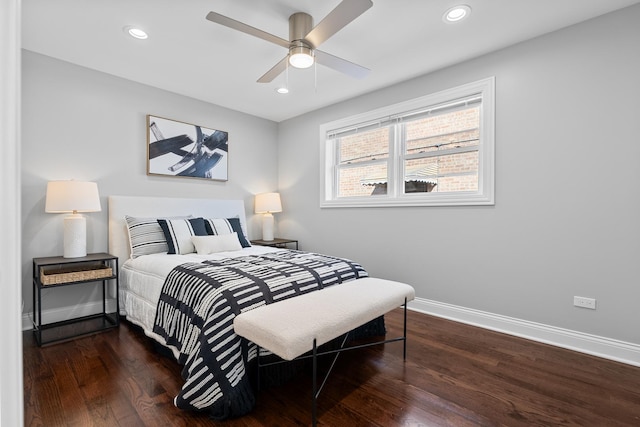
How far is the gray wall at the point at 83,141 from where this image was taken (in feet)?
9.44

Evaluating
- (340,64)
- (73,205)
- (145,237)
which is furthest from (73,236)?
(340,64)

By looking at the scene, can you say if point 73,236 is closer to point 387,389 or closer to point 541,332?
point 387,389

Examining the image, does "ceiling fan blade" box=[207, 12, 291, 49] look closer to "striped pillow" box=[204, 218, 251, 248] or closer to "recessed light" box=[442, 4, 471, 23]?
"recessed light" box=[442, 4, 471, 23]

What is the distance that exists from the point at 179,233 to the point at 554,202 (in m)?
3.51

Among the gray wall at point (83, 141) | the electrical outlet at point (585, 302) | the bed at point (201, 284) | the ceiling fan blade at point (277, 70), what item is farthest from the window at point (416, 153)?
the gray wall at point (83, 141)

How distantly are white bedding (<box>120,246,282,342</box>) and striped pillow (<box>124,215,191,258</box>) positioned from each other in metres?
0.12

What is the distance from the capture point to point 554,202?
2.58 m

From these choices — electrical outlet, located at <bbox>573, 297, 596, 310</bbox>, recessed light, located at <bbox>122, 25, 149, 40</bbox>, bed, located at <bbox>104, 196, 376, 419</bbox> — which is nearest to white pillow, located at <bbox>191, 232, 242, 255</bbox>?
bed, located at <bbox>104, 196, 376, 419</bbox>

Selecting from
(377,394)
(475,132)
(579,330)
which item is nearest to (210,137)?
(475,132)

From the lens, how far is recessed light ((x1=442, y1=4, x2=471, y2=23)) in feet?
7.43

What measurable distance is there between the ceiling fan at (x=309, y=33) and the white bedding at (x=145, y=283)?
1833mm

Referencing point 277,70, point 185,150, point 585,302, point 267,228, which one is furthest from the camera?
point 267,228

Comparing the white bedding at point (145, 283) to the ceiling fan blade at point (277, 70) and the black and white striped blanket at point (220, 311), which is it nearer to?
the black and white striped blanket at point (220, 311)

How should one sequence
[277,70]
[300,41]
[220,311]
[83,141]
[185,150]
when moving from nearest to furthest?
1. [220,311]
2. [300,41]
3. [277,70]
4. [83,141]
5. [185,150]
